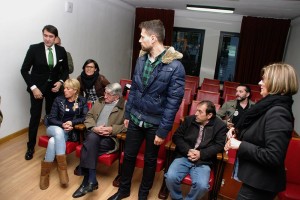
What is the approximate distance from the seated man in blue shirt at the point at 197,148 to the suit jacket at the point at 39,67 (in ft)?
5.65

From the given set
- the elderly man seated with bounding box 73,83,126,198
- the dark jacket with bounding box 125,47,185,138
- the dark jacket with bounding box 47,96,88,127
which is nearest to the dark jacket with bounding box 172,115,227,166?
the dark jacket with bounding box 125,47,185,138

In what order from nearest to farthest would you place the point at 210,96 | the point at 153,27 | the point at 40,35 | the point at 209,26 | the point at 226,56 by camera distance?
the point at 153,27
the point at 40,35
the point at 210,96
the point at 209,26
the point at 226,56

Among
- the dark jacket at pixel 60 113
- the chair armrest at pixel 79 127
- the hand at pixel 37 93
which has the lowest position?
the chair armrest at pixel 79 127

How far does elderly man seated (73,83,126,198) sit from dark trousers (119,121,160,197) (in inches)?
12.1

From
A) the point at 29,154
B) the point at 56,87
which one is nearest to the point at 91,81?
the point at 56,87

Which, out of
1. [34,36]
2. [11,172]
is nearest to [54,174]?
[11,172]

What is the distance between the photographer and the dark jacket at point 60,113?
2.86 m

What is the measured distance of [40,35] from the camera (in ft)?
12.9

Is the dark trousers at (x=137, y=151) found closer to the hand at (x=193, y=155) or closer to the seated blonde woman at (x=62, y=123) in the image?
the hand at (x=193, y=155)

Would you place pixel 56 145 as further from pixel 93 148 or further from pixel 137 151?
pixel 137 151

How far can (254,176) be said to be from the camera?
144 cm

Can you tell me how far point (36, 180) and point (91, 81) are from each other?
4.32 feet

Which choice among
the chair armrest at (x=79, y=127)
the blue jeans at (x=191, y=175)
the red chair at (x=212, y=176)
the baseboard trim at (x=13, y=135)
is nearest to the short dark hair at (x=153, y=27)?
the red chair at (x=212, y=176)

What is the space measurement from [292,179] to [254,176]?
1.29 m
